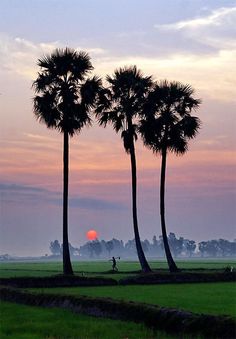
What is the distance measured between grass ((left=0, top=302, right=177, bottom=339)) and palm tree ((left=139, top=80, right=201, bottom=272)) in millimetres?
36299

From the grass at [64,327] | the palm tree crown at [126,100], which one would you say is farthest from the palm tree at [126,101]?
the grass at [64,327]

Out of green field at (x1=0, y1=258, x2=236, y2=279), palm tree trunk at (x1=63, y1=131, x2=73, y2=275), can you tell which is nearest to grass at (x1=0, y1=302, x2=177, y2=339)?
palm tree trunk at (x1=63, y1=131, x2=73, y2=275)

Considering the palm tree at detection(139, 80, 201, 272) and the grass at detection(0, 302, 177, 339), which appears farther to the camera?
the palm tree at detection(139, 80, 201, 272)

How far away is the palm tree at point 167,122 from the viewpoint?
59625mm

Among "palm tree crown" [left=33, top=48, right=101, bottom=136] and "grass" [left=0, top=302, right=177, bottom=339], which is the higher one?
"palm tree crown" [left=33, top=48, right=101, bottom=136]

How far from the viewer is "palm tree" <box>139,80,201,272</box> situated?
196ft

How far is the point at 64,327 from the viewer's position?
65.5 ft

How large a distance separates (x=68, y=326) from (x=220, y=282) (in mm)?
28733

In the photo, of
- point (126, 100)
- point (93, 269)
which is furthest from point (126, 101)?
point (93, 269)

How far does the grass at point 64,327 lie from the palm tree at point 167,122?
1429 inches

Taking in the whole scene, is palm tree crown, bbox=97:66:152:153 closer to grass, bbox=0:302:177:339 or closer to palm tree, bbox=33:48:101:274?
palm tree, bbox=33:48:101:274

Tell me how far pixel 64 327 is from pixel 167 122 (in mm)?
42008

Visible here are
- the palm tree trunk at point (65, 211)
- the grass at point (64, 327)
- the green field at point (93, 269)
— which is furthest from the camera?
the green field at point (93, 269)

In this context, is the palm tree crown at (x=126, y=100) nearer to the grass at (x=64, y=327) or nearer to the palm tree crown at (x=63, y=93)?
the palm tree crown at (x=63, y=93)
